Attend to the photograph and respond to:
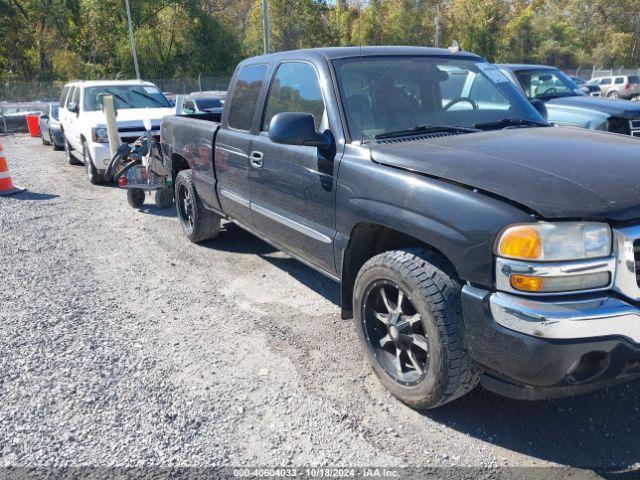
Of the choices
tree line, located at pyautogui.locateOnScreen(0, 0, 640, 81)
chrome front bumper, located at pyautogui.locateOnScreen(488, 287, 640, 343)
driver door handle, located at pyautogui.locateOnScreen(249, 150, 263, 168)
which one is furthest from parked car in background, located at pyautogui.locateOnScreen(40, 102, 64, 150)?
tree line, located at pyautogui.locateOnScreen(0, 0, 640, 81)

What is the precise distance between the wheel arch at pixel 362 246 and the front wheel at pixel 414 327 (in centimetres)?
20

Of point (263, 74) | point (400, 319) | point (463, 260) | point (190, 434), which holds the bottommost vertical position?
point (190, 434)

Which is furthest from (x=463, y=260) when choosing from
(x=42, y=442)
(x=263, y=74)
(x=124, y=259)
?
(x=124, y=259)

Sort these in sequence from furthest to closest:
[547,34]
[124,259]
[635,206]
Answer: [547,34] → [124,259] → [635,206]

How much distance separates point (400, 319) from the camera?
117 inches

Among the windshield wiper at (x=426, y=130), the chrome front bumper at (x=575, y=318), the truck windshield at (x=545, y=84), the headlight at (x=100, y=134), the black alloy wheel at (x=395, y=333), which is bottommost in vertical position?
the black alloy wheel at (x=395, y=333)

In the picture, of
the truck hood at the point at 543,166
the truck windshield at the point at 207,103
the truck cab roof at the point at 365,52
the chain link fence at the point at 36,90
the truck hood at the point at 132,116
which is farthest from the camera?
the chain link fence at the point at 36,90

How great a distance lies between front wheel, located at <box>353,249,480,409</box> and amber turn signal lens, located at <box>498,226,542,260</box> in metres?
0.38

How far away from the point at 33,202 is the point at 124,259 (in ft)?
12.2

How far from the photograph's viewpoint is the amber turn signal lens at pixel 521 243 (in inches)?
91.7

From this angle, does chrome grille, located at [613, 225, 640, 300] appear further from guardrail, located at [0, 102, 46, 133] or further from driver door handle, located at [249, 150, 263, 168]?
guardrail, located at [0, 102, 46, 133]

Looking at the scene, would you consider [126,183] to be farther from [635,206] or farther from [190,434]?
[635,206]

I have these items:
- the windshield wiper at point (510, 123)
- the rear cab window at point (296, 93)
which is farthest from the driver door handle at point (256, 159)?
the windshield wiper at point (510, 123)

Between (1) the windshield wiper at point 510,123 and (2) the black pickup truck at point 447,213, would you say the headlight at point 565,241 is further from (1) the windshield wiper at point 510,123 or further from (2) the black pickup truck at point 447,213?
(1) the windshield wiper at point 510,123
